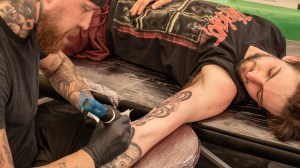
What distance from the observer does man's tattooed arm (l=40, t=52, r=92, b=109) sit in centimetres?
142

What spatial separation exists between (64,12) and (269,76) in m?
0.89

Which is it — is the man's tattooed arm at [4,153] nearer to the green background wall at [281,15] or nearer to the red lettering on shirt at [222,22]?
the red lettering on shirt at [222,22]

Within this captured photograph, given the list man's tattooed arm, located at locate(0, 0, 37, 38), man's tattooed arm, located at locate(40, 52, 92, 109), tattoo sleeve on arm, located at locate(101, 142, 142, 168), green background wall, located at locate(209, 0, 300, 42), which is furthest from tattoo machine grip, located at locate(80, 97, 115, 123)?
green background wall, located at locate(209, 0, 300, 42)

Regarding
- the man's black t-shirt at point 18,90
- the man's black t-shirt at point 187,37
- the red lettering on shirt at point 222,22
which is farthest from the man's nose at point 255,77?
the man's black t-shirt at point 18,90

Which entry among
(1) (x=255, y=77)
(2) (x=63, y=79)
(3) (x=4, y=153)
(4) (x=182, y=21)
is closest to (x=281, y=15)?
(4) (x=182, y=21)

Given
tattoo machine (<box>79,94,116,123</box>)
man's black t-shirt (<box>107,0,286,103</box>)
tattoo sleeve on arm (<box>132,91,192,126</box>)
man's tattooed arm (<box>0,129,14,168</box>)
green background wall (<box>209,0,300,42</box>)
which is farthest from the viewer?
green background wall (<box>209,0,300,42</box>)

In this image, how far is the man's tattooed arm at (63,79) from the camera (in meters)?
1.42

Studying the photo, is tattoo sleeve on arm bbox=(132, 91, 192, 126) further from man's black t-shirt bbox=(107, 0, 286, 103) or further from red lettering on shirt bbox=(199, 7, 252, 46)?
red lettering on shirt bbox=(199, 7, 252, 46)

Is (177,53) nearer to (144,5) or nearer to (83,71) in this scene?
(144,5)

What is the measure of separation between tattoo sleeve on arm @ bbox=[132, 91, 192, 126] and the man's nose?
10.7 inches

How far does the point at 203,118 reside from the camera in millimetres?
1401

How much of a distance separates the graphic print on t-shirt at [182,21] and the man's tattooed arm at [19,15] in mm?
858

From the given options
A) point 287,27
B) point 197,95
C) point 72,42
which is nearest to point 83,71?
point 72,42

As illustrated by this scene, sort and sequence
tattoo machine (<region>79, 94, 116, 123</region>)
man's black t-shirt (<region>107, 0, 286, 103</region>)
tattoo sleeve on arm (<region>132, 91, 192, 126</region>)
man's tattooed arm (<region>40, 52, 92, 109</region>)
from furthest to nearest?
man's black t-shirt (<region>107, 0, 286, 103</region>), man's tattooed arm (<region>40, 52, 92, 109</region>), tattoo sleeve on arm (<region>132, 91, 192, 126</region>), tattoo machine (<region>79, 94, 116, 123</region>)
